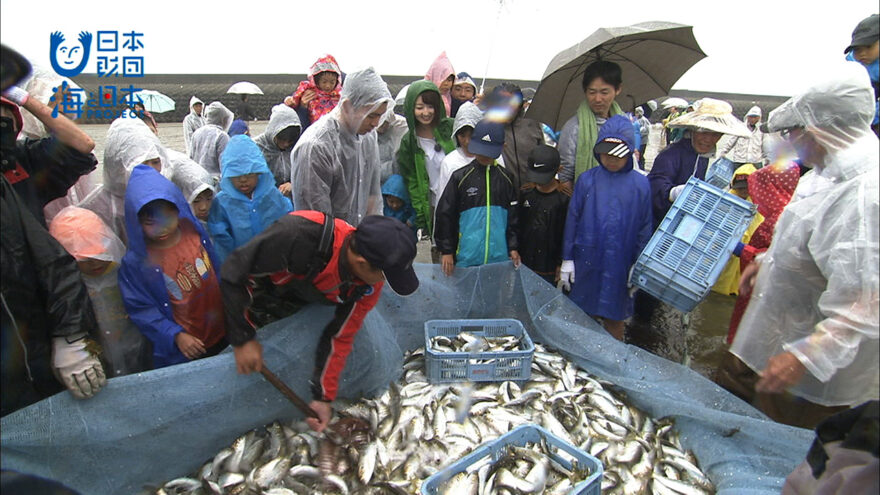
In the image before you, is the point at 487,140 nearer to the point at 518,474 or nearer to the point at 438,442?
the point at 438,442

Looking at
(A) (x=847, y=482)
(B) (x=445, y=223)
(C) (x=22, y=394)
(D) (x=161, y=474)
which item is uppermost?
(B) (x=445, y=223)

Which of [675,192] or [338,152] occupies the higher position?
[338,152]

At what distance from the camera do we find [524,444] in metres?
2.87

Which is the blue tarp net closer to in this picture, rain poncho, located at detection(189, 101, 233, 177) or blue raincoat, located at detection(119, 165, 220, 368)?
blue raincoat, located at detection(119, 165, 220, 368)

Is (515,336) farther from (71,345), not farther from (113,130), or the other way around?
(113,130)

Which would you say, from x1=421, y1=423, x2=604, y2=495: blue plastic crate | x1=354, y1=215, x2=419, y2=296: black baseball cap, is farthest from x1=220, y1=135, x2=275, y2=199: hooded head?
x1=421, y1=423, x2=604, y2=495: blue plastic crate

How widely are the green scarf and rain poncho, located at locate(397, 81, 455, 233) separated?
3.59 feet

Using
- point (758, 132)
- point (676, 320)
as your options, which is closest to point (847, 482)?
point (676, 320)

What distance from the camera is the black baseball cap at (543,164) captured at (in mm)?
3912

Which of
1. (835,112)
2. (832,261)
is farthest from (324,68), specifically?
(832,261)

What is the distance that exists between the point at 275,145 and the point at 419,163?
168 centimetres

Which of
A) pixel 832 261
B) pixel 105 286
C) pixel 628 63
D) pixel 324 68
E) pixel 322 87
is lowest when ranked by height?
pixel 105 286

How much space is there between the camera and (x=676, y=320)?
5.12 metres

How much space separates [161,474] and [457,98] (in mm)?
4970
